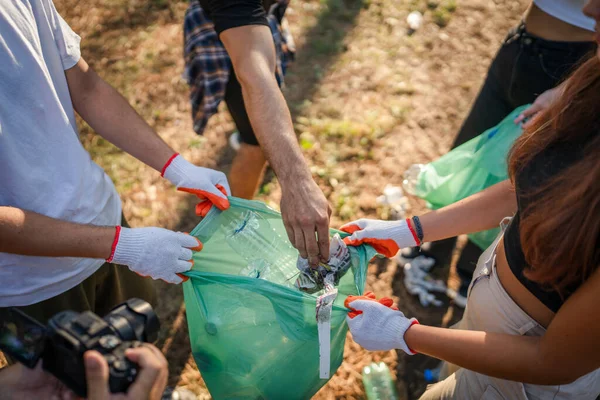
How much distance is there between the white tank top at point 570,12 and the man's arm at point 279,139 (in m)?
1.11

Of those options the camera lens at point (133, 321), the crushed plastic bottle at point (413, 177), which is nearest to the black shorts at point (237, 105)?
the crushed plastic bottle at point (413, 177)

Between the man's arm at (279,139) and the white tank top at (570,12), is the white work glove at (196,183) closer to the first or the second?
the man's arm at (279,139)

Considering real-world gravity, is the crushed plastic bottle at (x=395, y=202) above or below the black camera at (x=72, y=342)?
below

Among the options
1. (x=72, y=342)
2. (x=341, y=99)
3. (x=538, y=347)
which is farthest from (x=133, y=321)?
(x=341, y=99)

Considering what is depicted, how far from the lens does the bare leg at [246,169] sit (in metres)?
2.51

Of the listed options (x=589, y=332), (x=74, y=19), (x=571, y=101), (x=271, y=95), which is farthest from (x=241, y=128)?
(x=74, y=19)

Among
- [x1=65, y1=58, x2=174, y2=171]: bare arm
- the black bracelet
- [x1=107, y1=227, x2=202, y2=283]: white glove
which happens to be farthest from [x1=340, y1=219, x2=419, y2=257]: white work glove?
[x1=65, y1=58, x2=174, y2=171]: bare arm

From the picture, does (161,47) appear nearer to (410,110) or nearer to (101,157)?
(101,157)

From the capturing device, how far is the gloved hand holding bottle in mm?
1445

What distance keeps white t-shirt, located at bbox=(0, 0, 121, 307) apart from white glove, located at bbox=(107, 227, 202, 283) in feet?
0.57

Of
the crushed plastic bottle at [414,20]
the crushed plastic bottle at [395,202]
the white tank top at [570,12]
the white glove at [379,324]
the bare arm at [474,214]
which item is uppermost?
the white tank top at [570,12]

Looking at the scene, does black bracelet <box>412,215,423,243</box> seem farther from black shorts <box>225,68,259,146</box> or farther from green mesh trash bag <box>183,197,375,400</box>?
black shorts <box>225,68,259,146</box>

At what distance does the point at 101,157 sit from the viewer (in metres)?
3.21

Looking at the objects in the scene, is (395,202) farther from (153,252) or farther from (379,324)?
(153,252)
